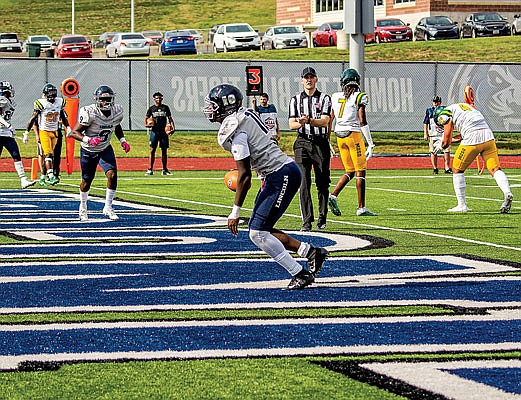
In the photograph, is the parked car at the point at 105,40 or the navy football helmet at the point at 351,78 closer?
the navy football helmet at the point at 351,78

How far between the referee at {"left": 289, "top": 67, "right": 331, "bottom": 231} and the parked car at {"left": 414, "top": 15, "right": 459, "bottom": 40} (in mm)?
45669

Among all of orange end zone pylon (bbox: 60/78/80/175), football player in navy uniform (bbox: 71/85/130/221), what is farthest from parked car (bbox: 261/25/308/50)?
football player in navy uniform (bbox: 71/85/130/221)

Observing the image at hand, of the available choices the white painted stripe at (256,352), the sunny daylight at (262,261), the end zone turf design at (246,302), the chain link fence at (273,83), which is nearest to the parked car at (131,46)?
the chain link fence at (273,83)

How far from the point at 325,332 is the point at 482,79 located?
31.8m

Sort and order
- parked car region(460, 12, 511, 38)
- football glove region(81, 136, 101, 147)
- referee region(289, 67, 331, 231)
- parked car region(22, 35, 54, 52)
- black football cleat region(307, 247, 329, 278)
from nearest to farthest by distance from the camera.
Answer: black football cleat region(307, 247, 329, 278) < referee region(289, 67, 331, 231) < football glove region(81, 136, 101, 147) < parked car region(460, 12, 511, 38) < parked car region(22, 35, 54, 52)

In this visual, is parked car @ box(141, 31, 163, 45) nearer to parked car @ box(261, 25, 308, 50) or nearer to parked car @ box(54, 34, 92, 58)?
parked car @ box(54, 34, 92, 58)

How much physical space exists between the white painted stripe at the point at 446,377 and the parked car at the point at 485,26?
177 ft

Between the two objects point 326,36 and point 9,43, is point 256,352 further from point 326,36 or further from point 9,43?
point 9,43

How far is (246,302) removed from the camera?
8.61 meters

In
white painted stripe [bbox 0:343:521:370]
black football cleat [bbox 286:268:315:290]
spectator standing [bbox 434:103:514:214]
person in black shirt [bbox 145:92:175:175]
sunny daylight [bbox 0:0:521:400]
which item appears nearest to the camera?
sunny daylight [bbox 0:0:521:400]

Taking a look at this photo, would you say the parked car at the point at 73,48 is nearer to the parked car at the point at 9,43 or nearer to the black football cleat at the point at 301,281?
the parked car at the point at 9,43

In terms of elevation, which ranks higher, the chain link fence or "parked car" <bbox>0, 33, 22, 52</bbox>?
"parked car" <bbox>0, 33, 22, 52</bbox>

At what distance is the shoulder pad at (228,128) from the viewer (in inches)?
358

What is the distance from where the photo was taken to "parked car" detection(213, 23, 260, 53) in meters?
61.3
